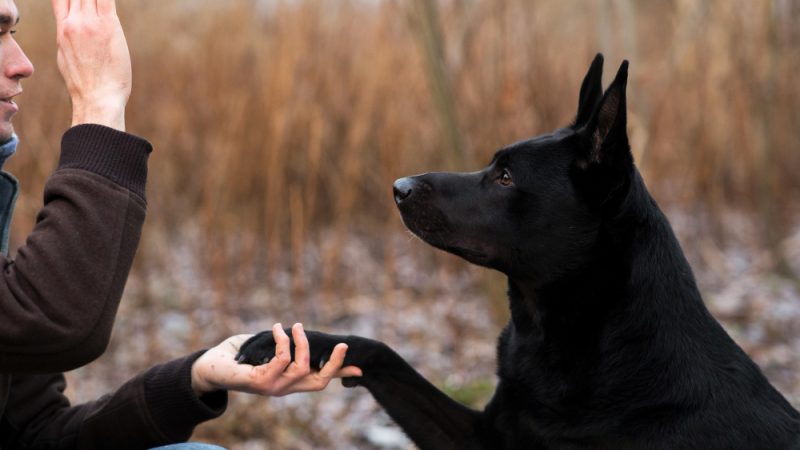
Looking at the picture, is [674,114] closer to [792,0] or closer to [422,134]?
[792,0]

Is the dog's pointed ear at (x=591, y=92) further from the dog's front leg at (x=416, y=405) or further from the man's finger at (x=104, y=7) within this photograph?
the man's finger at (x=104, y=7)

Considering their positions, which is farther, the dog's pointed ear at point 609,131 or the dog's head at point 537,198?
the dog's head at point 537,198

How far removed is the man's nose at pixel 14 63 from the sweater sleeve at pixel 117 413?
0.65 meters

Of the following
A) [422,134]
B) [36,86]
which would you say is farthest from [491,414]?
[36,86]

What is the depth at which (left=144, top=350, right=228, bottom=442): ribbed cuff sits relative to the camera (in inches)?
77.5

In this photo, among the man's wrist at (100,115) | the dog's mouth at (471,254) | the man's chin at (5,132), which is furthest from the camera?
the dog's mouth at (471,254)

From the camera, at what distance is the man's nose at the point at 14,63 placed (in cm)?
173

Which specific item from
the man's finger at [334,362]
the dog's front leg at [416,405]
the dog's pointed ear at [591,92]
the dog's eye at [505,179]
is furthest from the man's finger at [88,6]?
the dog's pointed ear at [591,92]

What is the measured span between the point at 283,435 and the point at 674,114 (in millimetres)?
4070

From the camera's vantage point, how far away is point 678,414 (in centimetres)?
192

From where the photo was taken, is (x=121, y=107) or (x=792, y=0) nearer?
(x=121, y=107)

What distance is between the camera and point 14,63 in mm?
1733

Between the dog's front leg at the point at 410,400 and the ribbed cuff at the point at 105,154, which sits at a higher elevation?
the ribbed cuff at the point at 105,154

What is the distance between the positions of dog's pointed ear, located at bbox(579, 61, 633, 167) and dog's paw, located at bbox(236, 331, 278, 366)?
2.62 ft
